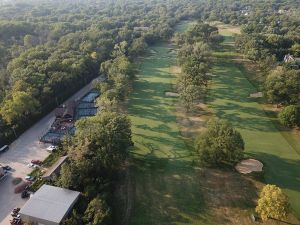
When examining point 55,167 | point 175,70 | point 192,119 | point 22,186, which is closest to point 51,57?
point 175,70

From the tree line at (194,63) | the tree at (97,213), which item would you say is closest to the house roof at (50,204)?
the tree at (97,213)

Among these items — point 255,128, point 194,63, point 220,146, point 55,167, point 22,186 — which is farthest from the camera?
point 194,63

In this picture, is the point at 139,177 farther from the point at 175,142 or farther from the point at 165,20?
the point at 165,20

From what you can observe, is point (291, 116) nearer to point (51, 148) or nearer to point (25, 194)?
point (51, 148)

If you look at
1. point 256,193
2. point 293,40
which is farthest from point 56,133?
point 293,40

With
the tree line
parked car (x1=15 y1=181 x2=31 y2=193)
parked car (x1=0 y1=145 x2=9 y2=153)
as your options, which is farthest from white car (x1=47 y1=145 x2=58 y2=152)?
the tree line

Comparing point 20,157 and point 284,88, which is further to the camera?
point 284,88
